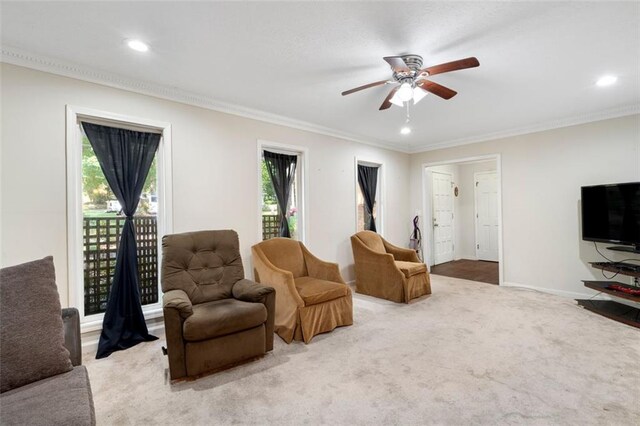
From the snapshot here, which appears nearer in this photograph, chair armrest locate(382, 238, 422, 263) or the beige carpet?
the beige carpet

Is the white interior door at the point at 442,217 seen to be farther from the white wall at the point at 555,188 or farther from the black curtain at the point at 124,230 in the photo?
the black curtain at the point at 124,230

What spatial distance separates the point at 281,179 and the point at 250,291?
6.11 ft

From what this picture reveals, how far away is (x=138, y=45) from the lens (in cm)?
219

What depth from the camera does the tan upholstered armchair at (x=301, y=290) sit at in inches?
111

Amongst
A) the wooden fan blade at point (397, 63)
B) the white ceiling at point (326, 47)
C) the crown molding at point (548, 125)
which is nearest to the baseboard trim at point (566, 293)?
the crown molding at point (548, 125)

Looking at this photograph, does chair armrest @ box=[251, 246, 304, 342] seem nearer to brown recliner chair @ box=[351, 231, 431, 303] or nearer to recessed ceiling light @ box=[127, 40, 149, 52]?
brown recliner chair @ box=[351, 231, 431, 303]

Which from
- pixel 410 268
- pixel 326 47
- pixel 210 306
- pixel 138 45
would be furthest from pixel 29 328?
pixel 410 268

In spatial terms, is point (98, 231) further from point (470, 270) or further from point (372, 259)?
point (470, 270)

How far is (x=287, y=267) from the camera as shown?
3.44m

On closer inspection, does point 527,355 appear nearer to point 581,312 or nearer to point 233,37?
point 581,312

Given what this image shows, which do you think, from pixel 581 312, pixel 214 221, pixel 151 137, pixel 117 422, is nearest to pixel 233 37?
pixel 151 137

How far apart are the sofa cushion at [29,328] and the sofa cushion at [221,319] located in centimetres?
78

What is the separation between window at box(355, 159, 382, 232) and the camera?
5.12 meters

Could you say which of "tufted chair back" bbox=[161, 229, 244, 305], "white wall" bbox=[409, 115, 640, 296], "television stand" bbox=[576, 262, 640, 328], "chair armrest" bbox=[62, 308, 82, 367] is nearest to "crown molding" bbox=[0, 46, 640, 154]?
"white wall" bbox=[409, 115, 640, 296]
